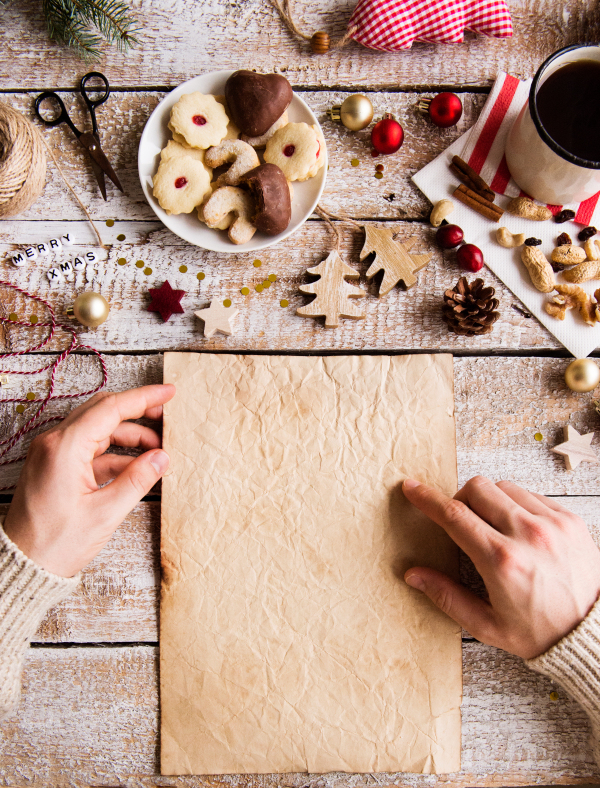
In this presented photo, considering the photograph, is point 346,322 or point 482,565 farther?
point 346,322

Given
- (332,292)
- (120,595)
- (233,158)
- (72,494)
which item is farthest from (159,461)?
(233,158)

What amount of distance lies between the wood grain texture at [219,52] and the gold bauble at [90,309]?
392 mm

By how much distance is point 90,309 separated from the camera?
35.0 inches

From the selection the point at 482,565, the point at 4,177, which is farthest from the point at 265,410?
the point at 4,177

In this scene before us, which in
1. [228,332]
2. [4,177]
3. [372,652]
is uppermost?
[4,177]

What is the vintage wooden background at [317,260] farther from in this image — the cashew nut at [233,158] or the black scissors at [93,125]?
the cashew nut at [233,158]

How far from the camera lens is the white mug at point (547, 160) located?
81 cm

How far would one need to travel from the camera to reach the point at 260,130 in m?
0.87

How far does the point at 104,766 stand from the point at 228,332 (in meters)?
0.73

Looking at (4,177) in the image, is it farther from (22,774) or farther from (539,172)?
(22,774)

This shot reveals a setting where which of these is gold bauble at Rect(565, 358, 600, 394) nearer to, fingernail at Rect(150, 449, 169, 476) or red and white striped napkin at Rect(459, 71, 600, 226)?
red and white striped napkin at Rect(459, 71, 600, 226)

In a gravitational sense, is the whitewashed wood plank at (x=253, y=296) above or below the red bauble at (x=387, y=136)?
below

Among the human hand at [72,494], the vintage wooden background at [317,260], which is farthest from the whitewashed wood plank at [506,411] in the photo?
the human hand at [72,494]

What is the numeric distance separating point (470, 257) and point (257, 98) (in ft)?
1.40
